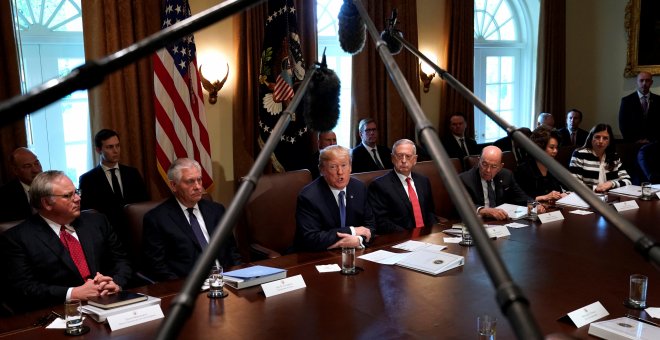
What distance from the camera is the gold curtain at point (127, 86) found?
448cm

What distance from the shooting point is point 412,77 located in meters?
6.48

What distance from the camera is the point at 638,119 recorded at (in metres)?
7.62

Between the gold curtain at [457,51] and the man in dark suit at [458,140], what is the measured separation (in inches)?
7.8

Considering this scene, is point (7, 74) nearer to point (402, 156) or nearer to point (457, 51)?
point (402, 156)

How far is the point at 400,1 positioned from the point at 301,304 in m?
4.89

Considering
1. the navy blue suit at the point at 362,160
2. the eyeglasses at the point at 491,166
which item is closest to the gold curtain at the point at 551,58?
the navy blue suit at the point at 362,160

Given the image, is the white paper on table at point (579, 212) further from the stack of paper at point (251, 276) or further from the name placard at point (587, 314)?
the stack of paper at point (251, 276)

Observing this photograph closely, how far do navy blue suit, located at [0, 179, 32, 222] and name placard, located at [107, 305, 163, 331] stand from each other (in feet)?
7.36

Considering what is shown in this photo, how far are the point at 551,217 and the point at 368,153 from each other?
2235 millimetres

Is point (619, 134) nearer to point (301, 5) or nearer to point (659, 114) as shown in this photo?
point (659, 114)

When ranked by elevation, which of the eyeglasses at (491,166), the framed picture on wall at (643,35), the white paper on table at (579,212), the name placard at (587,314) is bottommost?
the white paper on table at (579,212)

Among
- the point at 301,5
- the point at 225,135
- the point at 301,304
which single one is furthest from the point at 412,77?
the point at 301,304

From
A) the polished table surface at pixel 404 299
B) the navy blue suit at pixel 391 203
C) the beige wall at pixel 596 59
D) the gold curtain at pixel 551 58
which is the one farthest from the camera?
the beige wall at pixel 596 59

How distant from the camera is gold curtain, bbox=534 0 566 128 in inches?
318
